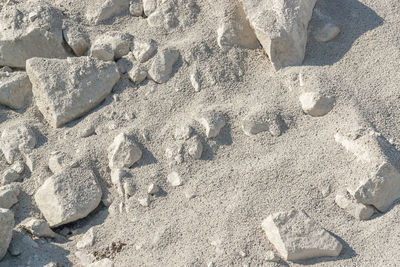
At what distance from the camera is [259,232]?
8.84 ft

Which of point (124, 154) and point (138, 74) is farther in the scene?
point (138, 74)

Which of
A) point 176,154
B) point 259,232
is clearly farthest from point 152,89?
point 259,232

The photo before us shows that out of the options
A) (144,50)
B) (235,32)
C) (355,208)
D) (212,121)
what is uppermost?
(144,50)

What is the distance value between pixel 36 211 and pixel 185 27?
1243 millimetres

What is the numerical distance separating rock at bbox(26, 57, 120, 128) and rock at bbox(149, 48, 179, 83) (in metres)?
0.19

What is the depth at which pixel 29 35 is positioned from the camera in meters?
3.40

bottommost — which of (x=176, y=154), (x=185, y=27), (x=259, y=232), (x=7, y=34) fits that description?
(x=259, y=232)

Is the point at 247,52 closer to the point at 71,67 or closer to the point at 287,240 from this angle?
the point at 71,67

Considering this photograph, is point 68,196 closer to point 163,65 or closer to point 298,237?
point 163,65

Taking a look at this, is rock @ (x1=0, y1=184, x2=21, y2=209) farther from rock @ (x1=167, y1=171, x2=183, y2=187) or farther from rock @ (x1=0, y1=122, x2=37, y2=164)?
rock @ (x1=167, y1=171, x2=183, y2=187)

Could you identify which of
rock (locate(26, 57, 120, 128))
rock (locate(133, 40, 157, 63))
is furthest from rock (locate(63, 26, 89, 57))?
rock (locate(133, 40, 157, 63))

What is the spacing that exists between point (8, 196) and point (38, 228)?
24 cm

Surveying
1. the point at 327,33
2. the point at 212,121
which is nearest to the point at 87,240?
the point at 212,121

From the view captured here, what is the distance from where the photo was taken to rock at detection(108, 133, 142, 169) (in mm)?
2994
